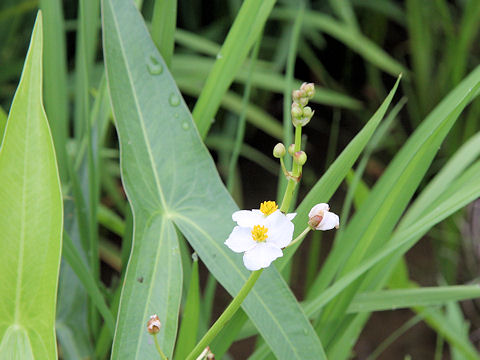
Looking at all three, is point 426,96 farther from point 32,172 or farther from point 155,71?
point 32,172

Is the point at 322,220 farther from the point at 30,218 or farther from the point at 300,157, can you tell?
the point at 30,218

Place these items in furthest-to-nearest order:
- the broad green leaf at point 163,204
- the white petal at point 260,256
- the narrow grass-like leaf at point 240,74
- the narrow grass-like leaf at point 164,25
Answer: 1. the narrow grass-like leaf at point 240,74
2. the narrow grass-like leaf at point 164,25
3. the broad green leaf at point 163,204
4. the white petal at point 260,256

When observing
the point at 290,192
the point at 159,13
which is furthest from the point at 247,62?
the point at 290,192

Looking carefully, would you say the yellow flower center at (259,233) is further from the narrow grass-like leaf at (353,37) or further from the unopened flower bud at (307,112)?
the narrow grass-like leaf at (353,37)

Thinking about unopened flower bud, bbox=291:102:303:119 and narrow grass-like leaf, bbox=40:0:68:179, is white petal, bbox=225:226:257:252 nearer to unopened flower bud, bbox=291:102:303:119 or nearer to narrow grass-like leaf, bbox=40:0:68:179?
unopened flower bud, bbox=291:102:303:119

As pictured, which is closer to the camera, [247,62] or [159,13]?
[159,13]

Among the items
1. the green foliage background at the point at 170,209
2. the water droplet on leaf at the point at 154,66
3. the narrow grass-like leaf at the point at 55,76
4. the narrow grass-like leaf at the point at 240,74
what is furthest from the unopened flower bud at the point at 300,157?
the narrow grass-like leaf at the point at 240,74

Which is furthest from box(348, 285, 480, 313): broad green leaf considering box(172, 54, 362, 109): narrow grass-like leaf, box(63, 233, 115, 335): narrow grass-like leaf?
box(172, 54, 362, 109): narrow grass-like leaf
